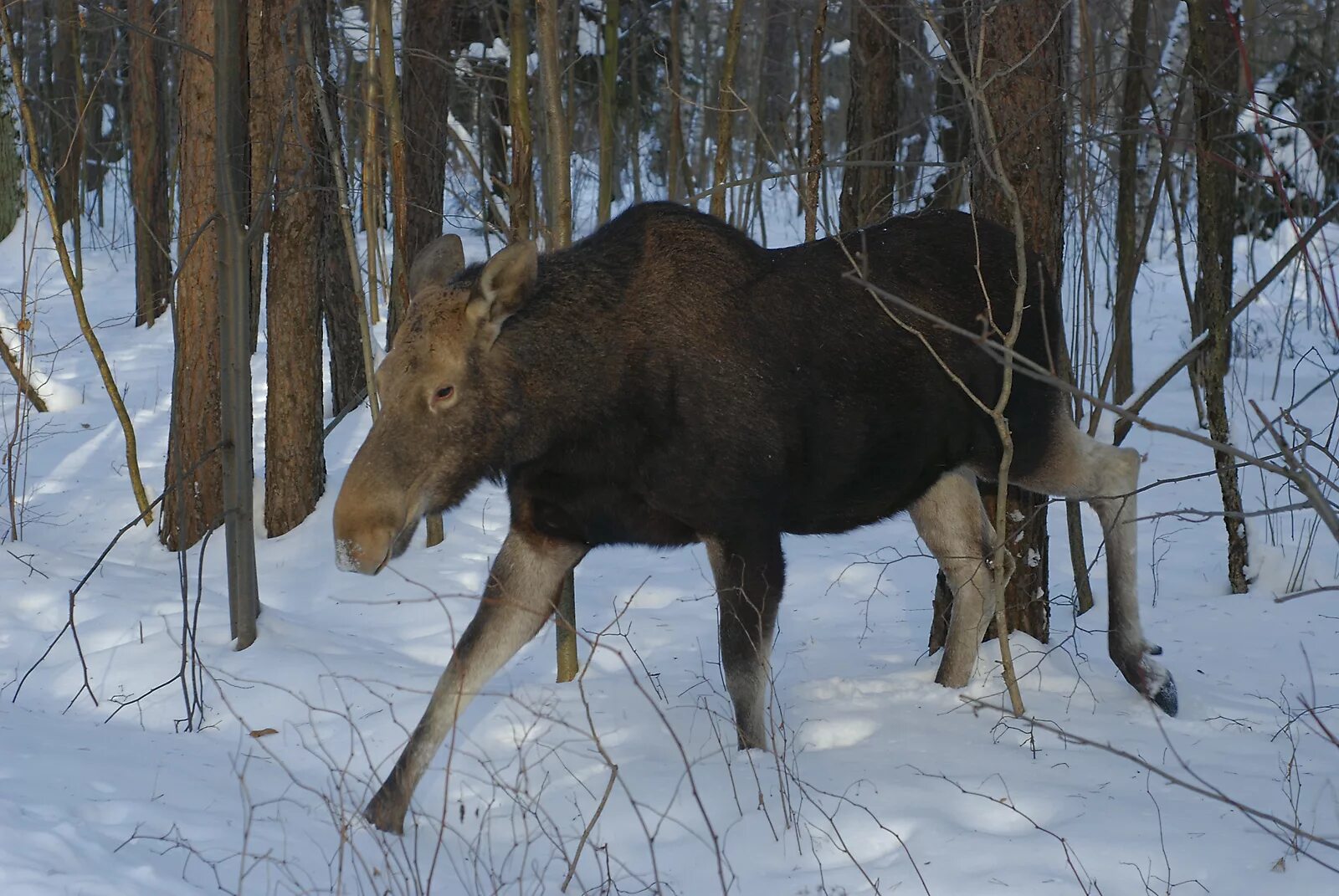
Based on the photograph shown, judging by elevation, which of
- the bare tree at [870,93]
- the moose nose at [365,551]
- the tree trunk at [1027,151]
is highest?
the bare tree at [870,93]

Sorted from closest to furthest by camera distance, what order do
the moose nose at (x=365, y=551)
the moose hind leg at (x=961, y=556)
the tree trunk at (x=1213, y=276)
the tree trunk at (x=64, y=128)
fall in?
the moose nose at (x=365, y=551)
the moose hind leg at (x=961, y=556)
the tree trunk at (x=1213, y=276)
the tree trunk at (x=64, y=128)

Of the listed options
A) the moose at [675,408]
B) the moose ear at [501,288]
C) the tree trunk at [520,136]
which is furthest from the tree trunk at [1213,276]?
the moose ear at [501,288]

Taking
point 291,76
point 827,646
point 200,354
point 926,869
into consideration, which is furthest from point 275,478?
point 926,869

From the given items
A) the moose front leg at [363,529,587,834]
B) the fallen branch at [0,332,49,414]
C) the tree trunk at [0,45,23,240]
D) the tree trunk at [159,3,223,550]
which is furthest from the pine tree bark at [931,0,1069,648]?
the tree trunk at [0,45,23,240]

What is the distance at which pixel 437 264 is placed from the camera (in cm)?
480

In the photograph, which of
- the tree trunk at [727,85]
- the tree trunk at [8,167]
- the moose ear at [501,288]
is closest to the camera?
the moose ear at [501,288]

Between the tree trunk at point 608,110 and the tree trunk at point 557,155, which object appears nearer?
the tree trunk at point 557,155

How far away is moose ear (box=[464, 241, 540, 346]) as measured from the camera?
173 inches

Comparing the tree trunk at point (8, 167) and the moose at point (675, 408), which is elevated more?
the tree trunk at point (8, 167)

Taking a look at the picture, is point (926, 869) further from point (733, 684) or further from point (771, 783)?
point (733, 684)

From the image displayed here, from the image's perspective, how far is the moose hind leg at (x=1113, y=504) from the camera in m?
5.64

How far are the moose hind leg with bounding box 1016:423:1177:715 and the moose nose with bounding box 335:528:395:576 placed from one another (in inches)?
114

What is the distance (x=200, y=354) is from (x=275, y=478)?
107 cm

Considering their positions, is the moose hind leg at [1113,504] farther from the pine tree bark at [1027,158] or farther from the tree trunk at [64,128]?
the tree trunk at [64,128]
